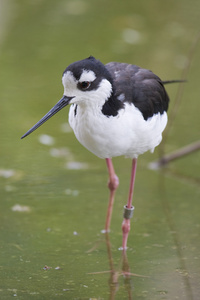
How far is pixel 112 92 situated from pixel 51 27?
5.12 m

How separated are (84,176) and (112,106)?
1938mm

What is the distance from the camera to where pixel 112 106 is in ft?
12.3

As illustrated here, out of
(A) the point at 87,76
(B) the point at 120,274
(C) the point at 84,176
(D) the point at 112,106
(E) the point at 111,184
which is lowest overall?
(B) the point at 120,274

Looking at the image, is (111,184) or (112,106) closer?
(112,106)

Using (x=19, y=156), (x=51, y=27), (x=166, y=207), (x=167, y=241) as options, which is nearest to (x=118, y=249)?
(x=167, y=241)

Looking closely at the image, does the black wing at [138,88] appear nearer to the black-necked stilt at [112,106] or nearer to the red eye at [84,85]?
the black-necked stilt at [112,106]

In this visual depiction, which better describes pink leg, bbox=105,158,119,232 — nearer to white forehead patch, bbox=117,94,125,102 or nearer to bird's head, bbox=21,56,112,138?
white forehead patch, bbox=117,94,125,102

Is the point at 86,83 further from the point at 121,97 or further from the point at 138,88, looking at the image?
the point at 138,88

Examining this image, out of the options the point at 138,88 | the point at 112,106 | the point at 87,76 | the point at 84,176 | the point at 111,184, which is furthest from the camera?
the point at 84,176

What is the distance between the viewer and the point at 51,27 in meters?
8.63

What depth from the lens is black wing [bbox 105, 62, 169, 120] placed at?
3896 millimetres

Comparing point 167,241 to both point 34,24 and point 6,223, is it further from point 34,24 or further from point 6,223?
point 34,24

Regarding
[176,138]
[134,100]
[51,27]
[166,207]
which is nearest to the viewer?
[134,100]

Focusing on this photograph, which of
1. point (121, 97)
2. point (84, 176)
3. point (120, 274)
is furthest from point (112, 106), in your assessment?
point (84, 176)
